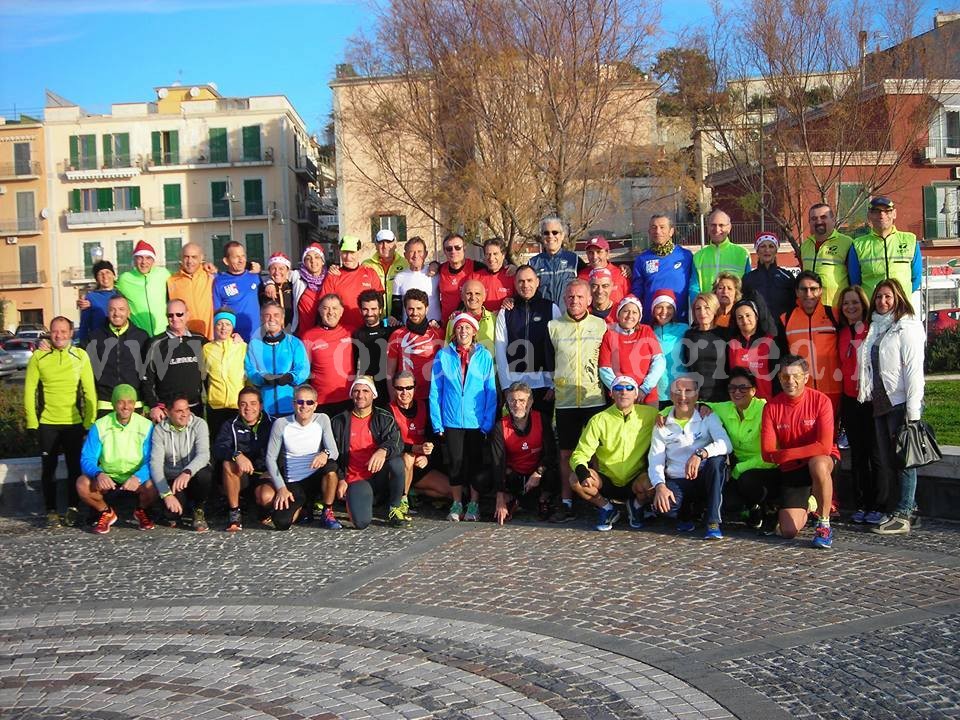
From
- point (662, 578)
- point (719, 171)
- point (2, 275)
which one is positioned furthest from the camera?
point (2, 275)

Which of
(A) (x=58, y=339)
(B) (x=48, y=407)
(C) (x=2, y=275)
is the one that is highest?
(C) (x=2, y=275)

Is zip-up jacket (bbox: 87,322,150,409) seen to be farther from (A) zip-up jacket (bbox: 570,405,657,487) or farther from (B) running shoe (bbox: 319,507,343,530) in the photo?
(A) zip-up jacket (bbox: 570,405,657,487)

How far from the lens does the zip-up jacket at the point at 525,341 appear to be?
938 cm

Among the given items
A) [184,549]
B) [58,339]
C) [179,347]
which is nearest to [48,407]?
[58,339]

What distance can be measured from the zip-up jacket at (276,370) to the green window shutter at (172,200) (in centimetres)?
5997

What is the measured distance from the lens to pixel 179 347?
31.4ft

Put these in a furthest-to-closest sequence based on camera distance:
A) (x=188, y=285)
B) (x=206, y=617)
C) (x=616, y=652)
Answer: (x=188, y=285) < (x=206, y=617) < (x=616, y=652)

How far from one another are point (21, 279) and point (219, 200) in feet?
46.8

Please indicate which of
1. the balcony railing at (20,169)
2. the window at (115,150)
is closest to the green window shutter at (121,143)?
the window at (115,150)

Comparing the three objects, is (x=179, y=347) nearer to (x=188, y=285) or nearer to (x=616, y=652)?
(x=188, y=285)

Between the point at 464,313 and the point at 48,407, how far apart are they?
13.1ft

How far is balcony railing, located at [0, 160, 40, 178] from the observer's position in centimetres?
6712

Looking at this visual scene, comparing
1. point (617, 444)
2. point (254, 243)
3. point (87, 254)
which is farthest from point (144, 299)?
point (87, 254)

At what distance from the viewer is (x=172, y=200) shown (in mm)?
66438
